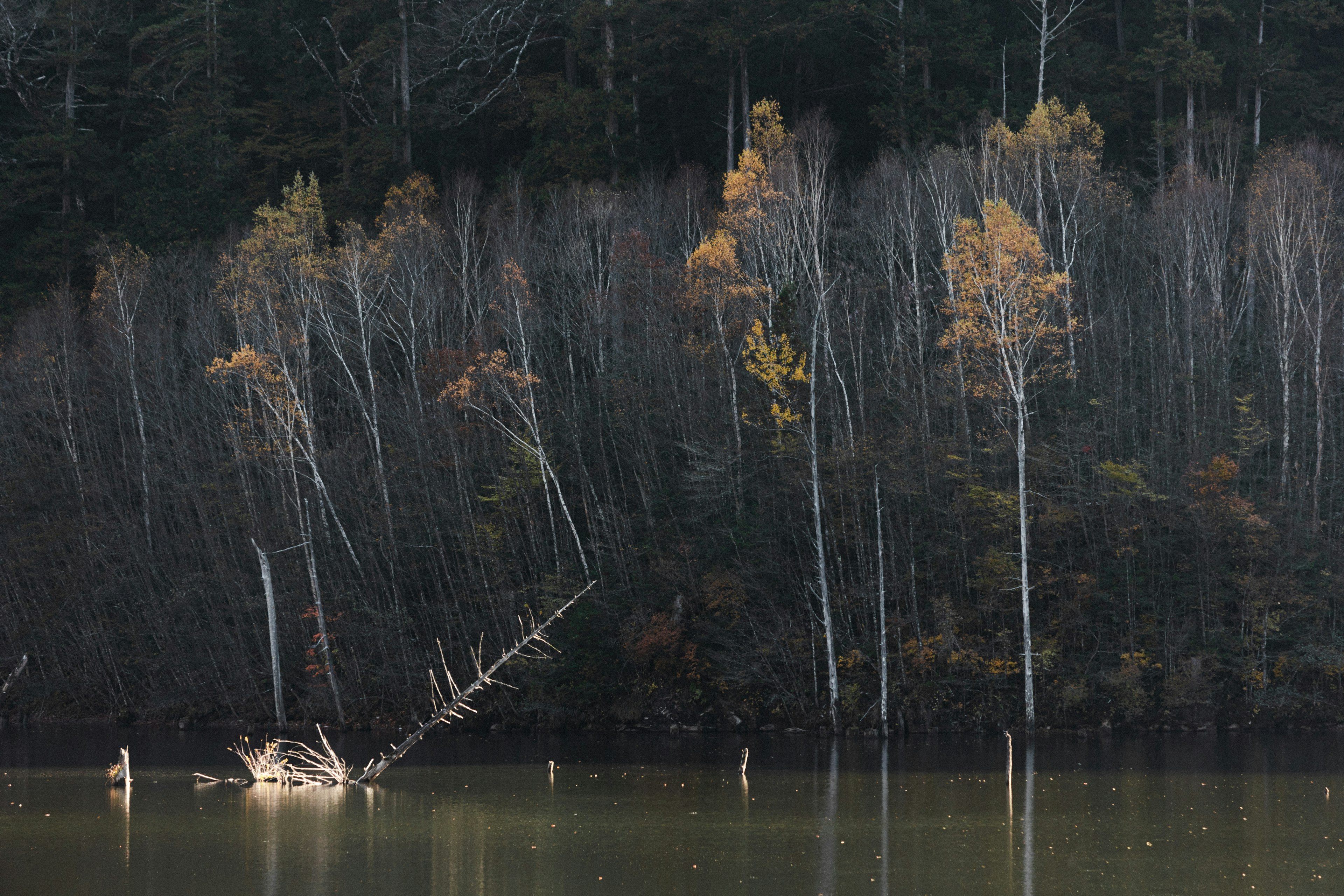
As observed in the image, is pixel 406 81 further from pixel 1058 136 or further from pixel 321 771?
pixel 321 771

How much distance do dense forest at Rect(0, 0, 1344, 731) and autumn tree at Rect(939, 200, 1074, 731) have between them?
149 millimetres

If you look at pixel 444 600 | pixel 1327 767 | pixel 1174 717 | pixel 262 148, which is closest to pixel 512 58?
pixel 262 148

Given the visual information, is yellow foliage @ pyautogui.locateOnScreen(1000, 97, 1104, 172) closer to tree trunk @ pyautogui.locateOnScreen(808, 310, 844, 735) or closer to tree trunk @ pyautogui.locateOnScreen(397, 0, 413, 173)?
tree trunk @ pyautogui.locateOnScreen(808, 310, 844, 735)

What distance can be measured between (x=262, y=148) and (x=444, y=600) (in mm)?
27437

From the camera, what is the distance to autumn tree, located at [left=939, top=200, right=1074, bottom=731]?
3644 centimetres

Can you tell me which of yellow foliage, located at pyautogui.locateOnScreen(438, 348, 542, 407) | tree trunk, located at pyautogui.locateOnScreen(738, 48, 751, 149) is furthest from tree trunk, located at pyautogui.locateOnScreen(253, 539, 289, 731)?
tree trunk, located at pyautogui.locateOnScreen(738, 48, 751, 149)

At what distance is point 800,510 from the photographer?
40656 mm

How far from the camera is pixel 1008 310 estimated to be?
37531mm

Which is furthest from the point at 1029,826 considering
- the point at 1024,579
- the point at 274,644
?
the point at 274,644

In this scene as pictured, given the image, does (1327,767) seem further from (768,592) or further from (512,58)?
(512,58)

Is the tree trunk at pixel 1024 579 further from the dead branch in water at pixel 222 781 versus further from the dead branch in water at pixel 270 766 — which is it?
the dead branch in water at pixel 222 781

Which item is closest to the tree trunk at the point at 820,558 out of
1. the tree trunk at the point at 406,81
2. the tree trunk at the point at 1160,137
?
the tree trunk at the point at 1160,137

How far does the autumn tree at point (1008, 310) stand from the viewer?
36.4 m

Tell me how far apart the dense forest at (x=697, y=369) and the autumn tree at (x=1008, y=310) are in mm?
149
